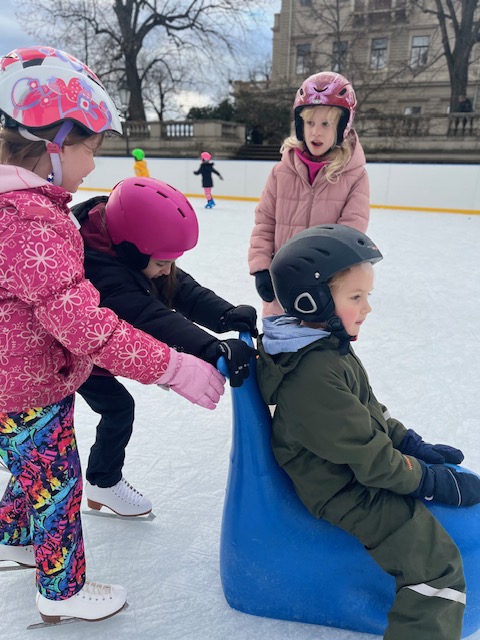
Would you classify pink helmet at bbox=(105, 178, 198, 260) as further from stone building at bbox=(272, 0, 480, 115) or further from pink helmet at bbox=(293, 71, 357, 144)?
stone building at bbox=(272, 0, 480, 115)

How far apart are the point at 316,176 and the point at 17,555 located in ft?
4.67

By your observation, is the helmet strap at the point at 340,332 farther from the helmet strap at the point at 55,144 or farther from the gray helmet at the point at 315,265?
the helmet strap at the point at 55,144

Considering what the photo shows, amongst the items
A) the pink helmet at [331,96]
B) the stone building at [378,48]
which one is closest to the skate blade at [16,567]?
the pink helmet at [331,96]

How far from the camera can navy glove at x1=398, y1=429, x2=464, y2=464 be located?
1.06 meters

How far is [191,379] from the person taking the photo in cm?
91

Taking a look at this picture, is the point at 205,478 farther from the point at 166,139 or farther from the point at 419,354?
the point at 166,139

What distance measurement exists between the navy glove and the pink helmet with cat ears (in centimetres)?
83

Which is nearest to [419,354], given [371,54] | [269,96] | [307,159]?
[307,159]

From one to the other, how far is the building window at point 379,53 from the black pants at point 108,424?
22.3 m

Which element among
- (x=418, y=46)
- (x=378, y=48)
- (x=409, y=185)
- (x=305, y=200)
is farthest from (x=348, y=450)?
(x=418, y=46)

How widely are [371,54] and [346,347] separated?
23.1 metres

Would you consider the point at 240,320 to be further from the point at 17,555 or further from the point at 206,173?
the point at 206,173

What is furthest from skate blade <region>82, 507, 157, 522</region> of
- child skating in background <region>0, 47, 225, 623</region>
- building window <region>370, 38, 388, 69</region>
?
building window <region>370, 38, 388, 69</region>

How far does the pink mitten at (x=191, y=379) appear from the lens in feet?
2.96
